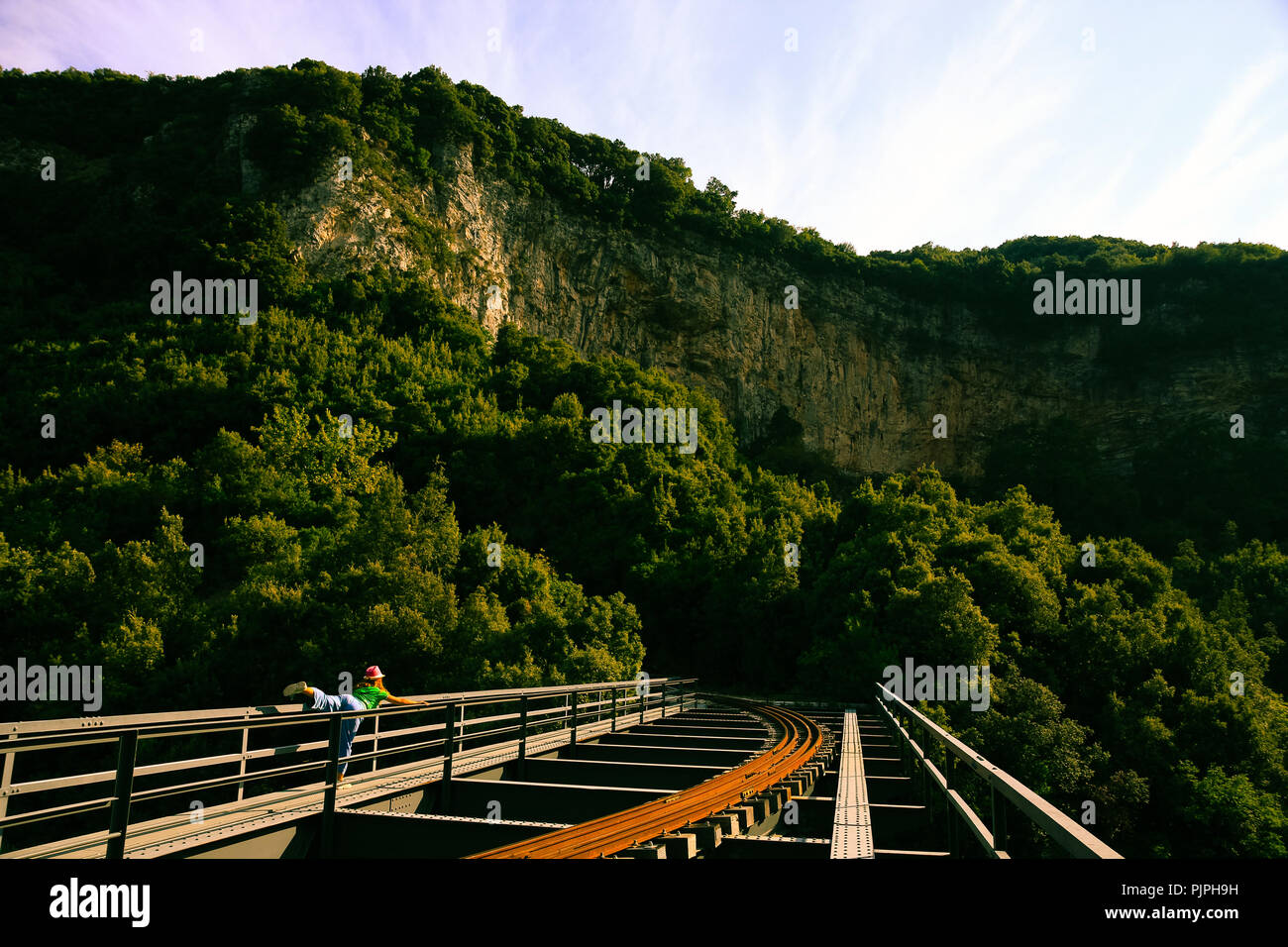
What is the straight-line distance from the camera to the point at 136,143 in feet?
224

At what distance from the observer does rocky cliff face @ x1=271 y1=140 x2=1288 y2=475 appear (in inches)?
2496

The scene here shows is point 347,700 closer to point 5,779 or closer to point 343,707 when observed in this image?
point 343,707

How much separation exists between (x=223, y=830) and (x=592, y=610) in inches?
1063

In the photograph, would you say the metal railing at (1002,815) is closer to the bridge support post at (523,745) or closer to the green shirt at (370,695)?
the bridge support post at (523,745)

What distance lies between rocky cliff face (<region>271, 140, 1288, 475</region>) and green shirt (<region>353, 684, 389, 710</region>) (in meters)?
52.8

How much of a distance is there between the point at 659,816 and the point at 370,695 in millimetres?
4368

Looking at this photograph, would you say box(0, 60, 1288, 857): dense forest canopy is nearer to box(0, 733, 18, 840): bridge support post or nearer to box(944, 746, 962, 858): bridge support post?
box(944, 746, 962, 858): bridge support post

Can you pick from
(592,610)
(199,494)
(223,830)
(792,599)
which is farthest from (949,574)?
(199,494)

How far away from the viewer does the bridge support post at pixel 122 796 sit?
4.32m

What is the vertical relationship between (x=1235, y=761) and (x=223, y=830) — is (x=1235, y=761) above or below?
below

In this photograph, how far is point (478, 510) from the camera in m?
46.9

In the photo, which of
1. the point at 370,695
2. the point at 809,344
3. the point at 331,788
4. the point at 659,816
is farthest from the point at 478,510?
the point at 659,816

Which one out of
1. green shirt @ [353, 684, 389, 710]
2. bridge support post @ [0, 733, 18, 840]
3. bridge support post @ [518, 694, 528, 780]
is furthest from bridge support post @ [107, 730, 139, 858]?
bridge support post @ [518, 694, 528, 780]
